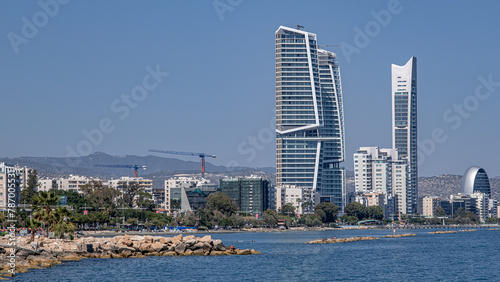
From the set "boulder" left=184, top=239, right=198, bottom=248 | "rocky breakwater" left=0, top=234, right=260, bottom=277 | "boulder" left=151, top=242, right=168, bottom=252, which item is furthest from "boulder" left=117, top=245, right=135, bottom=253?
"boulder" left=184, top=239, right=198, bottom=248

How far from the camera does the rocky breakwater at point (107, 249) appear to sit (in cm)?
8311

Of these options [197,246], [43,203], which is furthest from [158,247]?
[43,203]

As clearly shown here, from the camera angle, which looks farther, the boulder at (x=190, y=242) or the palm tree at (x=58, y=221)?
the palm tree at (x=58, y=221)

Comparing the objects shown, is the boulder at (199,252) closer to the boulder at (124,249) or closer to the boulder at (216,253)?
the boulder at (216,253)

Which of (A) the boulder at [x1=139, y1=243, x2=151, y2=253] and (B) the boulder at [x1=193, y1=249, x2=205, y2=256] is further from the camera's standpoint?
(B) the boulder at [x1=193, y1=249, x2=205, y2=256]

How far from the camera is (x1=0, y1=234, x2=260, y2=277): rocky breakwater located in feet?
273

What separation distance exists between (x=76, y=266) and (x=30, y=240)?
9733 millimetres

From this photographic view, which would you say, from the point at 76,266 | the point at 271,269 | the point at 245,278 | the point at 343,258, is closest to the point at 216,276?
the point at 245,278

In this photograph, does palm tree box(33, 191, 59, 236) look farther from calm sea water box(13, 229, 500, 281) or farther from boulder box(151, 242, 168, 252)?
boulder box(151, 242, 168, 252)

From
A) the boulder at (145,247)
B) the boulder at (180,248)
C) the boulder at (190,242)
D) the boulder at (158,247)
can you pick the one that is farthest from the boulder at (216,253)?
the boulder at (145,247)

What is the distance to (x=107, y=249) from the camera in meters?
94.9

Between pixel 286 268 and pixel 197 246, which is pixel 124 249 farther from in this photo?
pixel 286 268

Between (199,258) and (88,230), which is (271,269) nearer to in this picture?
(199,258)

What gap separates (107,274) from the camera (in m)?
75.3
